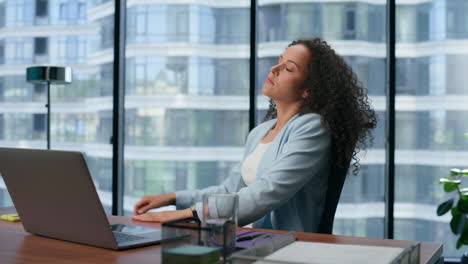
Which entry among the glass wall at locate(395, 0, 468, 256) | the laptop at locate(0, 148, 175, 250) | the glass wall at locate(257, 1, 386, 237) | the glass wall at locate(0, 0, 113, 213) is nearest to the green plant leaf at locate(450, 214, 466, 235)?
the glass wall at locate(395, 0, 468, 256)

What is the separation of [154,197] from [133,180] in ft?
9.13

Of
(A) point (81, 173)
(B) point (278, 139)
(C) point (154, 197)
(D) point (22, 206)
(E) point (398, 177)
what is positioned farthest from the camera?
(E) point (398, 177)

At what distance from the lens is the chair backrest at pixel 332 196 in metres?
1.67

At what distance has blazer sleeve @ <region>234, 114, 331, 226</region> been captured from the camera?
1529mm

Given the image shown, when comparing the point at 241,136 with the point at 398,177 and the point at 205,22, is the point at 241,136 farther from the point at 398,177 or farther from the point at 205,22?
the point at 398,177

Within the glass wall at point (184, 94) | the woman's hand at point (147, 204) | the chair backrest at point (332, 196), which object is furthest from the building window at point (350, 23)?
the woman's hand at point (147, 204)

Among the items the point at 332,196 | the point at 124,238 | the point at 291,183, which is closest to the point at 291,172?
the point at 291,183

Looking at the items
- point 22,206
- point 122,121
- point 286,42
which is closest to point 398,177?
point 286,42

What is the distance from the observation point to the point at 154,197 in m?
1.61

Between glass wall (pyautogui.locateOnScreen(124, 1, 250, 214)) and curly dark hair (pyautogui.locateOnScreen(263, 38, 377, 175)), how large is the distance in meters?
2.18

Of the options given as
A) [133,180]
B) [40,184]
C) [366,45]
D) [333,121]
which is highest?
[366,45]

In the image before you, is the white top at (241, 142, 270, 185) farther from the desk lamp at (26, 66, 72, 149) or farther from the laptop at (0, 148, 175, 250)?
the desk lamp at (26, 66, 72, 149)

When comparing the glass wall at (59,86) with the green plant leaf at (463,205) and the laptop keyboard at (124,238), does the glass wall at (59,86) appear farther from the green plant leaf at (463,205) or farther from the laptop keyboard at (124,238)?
the laptop keyboard at (124,238)

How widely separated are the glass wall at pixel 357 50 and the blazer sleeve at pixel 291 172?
7.32 feet
